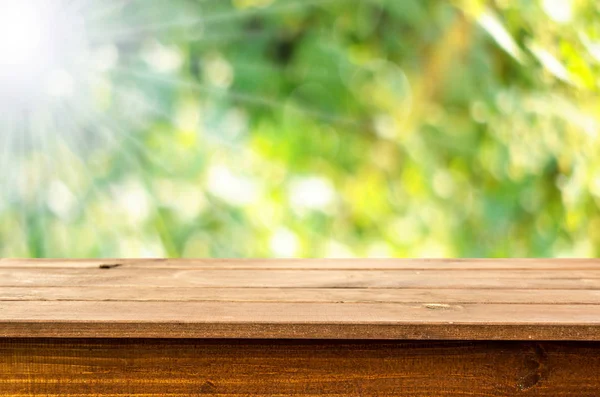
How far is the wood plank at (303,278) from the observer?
3.50 feet

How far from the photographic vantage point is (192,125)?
6.88ft

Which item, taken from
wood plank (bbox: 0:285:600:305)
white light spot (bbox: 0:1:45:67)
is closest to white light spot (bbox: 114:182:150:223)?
white light spot (bbox: 0:1:45:67)

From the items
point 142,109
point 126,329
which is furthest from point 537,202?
point 126,329

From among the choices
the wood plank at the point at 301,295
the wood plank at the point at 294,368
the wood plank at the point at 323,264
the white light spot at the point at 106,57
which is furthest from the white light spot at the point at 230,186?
the wood plank at the point at 294,368

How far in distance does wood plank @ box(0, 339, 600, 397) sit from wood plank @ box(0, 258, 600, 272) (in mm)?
305

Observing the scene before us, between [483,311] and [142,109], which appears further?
[142,109]

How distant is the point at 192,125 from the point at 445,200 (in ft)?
2.28

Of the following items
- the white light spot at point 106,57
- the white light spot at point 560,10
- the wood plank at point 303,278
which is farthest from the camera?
the white light spot at point 106,57

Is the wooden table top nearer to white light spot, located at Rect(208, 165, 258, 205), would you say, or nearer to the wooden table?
the wooden table

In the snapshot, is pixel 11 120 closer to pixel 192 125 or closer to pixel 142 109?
A: pixel 142 109

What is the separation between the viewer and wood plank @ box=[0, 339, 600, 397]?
35.1 inches

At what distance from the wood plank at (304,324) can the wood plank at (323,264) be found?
12.7 inches

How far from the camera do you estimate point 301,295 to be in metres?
0.99

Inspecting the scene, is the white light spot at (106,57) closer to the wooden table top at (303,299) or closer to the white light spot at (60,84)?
the white light spot at (60,84)
